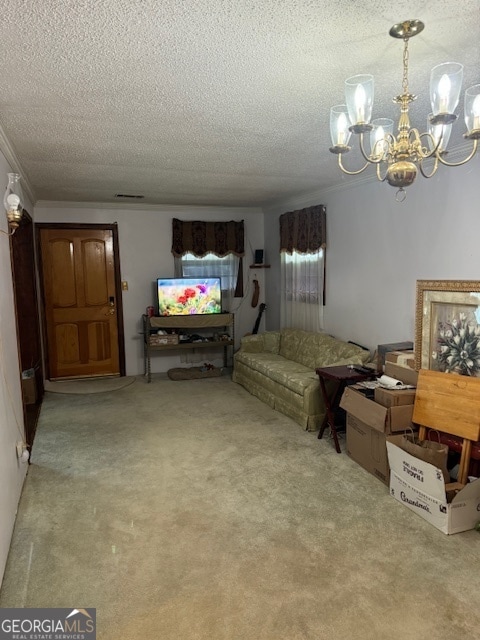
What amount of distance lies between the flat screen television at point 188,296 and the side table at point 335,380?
2.54 metres

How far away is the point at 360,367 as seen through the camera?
364 cm

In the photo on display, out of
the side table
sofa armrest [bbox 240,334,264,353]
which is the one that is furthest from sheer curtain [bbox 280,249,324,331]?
the side table

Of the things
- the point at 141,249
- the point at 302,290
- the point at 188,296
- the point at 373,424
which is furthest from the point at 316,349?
the point at 141,249

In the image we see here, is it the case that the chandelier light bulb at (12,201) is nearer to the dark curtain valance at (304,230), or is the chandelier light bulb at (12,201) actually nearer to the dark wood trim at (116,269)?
the dark wood trim at (116,269)

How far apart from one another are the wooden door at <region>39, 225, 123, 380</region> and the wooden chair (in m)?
4.27

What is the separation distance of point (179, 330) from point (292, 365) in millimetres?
1898

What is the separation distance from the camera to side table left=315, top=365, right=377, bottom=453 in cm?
341

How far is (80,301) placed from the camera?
568 centimetres

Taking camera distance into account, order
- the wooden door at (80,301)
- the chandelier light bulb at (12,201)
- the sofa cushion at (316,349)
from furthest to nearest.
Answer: the wooden door at (80,301), the sofa cushion at (316,349), the chandelier light bulb at (12,201)

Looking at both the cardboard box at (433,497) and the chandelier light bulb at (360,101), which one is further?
the cardboard box at (433,497)

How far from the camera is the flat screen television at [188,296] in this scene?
5652mm

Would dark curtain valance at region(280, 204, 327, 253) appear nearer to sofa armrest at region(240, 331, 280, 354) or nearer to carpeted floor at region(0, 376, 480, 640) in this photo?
sofa armrest at region(240, 331, 280, 354)

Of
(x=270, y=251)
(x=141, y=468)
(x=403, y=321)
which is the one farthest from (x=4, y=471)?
(x=270, y=251)

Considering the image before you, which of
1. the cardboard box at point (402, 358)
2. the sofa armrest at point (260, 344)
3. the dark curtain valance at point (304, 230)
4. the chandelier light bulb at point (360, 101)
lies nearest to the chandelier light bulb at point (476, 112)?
the chandelier light bulb at point (360, 101)
